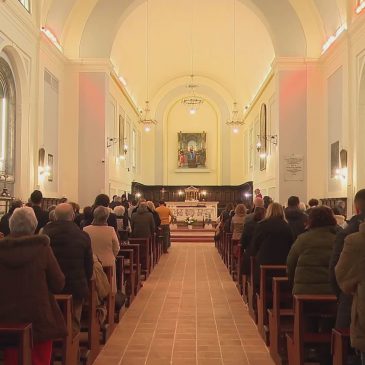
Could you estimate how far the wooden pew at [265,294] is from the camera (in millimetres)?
6578

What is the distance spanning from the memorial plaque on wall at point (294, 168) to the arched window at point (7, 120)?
923 cm

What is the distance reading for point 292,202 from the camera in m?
8.24

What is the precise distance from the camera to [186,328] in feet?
24.4

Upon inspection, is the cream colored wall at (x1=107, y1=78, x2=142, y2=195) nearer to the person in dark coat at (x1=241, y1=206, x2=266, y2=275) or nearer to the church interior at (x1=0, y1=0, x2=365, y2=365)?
the church interior at (x1=0, y1=0, x2=365, y2=365)

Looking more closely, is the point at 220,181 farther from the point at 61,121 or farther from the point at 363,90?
the point at 363,90

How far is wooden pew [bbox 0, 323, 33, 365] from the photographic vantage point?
3.63 m

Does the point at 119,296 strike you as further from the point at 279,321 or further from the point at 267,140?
the point at 267,140

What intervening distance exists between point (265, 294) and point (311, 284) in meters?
1.75

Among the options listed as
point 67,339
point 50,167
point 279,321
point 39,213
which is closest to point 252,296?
point 279,321

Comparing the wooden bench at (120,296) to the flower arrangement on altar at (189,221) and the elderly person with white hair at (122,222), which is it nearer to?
the elderly person with white hair at (122,222)

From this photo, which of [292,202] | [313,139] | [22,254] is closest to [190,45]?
[313,139]

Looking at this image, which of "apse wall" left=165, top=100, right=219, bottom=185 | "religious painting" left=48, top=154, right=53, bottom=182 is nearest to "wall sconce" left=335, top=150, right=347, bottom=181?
"religious painting" left=48, top=154, right=53, bottom=182

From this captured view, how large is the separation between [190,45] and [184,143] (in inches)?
344

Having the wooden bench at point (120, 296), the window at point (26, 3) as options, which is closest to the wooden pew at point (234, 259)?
the wooden bench at point (120, 296)
